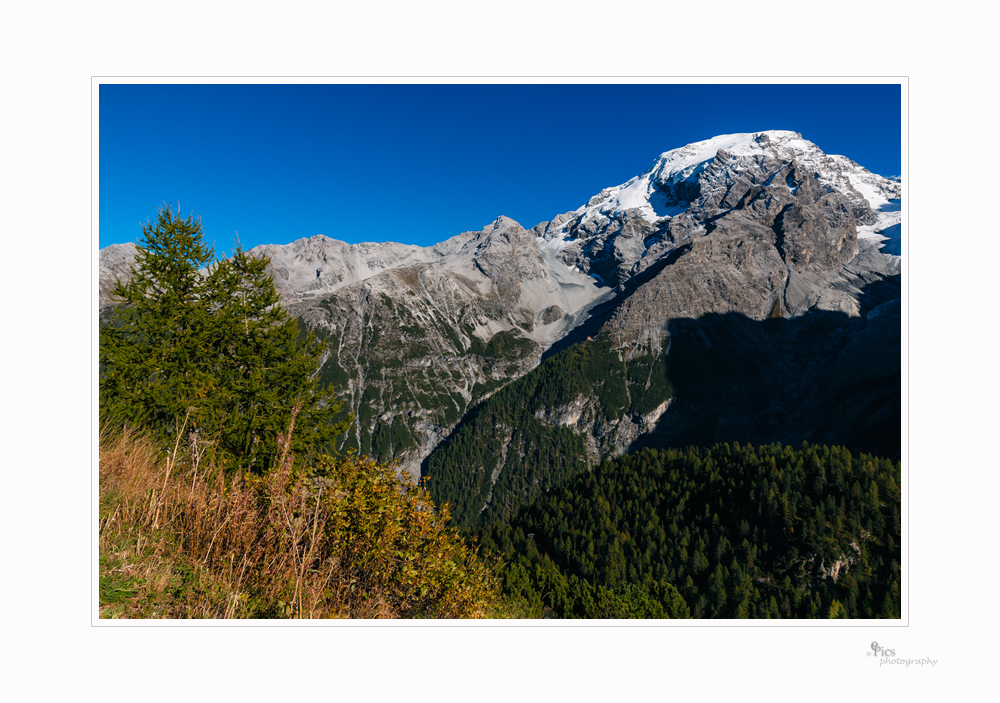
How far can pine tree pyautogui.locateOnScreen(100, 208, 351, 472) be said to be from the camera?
16.9m

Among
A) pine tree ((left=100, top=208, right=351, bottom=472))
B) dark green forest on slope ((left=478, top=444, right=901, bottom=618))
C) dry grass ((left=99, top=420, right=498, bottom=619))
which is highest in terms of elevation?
pine tree ((left=100, top=208, right=351, bottom=472))

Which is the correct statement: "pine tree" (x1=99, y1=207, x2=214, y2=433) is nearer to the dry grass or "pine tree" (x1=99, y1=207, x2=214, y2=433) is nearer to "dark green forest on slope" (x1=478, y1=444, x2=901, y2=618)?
the dry grass

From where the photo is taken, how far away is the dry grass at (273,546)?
6916 millimetres

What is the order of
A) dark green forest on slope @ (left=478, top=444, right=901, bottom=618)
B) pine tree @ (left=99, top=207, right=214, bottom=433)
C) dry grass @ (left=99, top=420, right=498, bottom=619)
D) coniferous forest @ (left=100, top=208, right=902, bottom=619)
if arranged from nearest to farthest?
dry grass @ (left=99, top=420, right=498, bottom=619) < coniferous forest @ (left=100, top=208, right=902, bottom=619) < pine tree @ (left=99, top=207, right=214, bottom=433) < dark green forest on slope @ (left=478, top=444, right=901, bottom=618)

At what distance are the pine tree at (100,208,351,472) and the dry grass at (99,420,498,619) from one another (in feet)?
21.9

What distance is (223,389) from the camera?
Result: 1797cm

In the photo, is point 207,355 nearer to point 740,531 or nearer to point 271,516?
point 271,516

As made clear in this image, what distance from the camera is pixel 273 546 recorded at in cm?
743

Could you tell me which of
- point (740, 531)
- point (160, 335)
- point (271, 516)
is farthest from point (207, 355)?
point (740, 531)

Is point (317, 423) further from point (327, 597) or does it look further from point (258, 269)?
point (327, 597)

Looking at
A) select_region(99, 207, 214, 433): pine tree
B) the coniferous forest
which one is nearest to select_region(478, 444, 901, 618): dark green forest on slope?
the coniferous forest

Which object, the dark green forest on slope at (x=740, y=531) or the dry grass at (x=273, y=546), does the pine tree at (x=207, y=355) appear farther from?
the dark green forest on slope at (x=740, y=531)

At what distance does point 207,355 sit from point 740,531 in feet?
181
